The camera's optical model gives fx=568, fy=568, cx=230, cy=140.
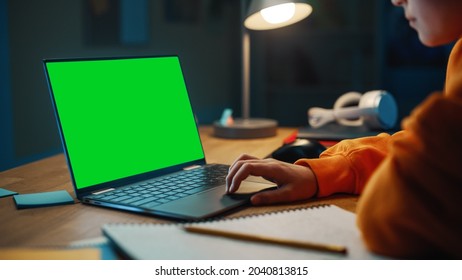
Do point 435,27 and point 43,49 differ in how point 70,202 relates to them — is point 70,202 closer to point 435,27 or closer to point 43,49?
point 435,27

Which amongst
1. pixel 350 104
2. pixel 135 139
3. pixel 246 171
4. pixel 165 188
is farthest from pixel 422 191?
pixel 350 104

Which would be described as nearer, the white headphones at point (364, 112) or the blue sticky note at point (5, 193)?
the blue sticky note at point (5, 193)

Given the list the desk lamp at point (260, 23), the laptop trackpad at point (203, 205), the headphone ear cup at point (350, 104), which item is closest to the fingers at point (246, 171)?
the laptop trackpad at point (203, 205)

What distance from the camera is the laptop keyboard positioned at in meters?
0.83

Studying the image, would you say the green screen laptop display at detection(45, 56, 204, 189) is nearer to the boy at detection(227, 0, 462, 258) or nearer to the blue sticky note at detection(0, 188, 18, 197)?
the blue sticky note at detection(0, 188, 18, 197)

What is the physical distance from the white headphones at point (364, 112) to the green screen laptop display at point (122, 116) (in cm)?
58

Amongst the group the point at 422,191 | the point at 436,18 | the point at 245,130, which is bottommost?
the point at 245,130

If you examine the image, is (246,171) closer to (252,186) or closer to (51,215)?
(252,186)

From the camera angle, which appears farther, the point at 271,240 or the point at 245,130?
the point at 245,130

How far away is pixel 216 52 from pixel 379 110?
3.83ft

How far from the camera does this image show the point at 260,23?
1464 mm

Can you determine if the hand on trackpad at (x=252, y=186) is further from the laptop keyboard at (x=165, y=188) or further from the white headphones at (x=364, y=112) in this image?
the white headphones at (x=364, y=112)

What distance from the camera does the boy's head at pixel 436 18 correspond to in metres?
0.68

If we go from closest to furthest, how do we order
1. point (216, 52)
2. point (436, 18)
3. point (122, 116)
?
point (436, 18)
point (122, 116)
point (216, 52)
